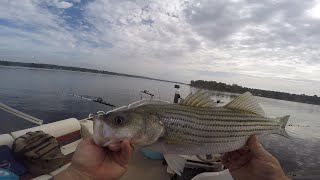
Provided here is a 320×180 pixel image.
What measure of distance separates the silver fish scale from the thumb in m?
0.06

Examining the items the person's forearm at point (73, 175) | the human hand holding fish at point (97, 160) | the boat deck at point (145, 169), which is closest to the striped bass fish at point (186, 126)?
the human hand holding fish at point (97, 160)

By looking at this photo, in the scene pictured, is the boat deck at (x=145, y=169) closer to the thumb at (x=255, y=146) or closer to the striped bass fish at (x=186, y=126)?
the thumb at (x=255, y=146)

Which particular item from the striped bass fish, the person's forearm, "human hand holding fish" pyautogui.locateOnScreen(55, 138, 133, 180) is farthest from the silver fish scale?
the person's forearm

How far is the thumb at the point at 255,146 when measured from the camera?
11.1 feet

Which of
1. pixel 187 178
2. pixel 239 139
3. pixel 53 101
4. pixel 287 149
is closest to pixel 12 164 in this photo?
pixel 187 178

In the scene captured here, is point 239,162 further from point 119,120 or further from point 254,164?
point 119,120

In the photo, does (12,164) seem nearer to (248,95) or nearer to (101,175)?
(101,175)

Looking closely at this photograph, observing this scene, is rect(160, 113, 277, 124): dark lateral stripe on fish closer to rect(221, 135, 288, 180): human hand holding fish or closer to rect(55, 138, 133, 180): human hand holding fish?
rect(221, 135, 288, 180): human hand holding fish

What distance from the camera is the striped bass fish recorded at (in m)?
2.66

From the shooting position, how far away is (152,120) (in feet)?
9.35

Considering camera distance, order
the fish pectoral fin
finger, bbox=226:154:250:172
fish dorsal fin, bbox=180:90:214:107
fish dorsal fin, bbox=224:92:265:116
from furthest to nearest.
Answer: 1. finger, bbox=226:154:250:172
2. fish dorsal fin, bbox=224:92:265:116
3. fish dorsal fin, bbox=180:90:214:107
4. the fish pectoral fin

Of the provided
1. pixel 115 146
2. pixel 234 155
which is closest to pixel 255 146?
pixel 234 155

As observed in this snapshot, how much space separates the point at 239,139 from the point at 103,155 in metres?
1.54

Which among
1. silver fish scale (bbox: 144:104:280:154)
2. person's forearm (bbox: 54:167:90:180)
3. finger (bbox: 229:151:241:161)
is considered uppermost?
silver fish scale (bbox: 144:104:280:154)
